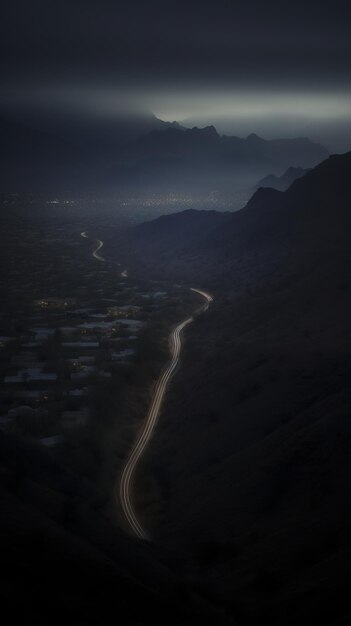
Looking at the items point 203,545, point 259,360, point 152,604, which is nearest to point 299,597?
point 152,604

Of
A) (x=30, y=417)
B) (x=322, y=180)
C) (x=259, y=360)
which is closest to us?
(x=30, y=417)

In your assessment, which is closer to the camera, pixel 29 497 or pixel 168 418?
pixel 29 497

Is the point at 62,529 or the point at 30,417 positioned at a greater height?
the point at 62,529

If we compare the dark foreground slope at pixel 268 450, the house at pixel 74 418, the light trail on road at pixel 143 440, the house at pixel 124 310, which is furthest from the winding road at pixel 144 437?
the house at pixel 124 310

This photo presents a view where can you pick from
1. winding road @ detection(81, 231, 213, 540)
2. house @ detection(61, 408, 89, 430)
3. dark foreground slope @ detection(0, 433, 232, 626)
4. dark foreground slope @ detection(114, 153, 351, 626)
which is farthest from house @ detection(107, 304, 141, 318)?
dark foreground slope @ detection(0, 433, 232, 626)

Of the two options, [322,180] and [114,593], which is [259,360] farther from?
[322,180]

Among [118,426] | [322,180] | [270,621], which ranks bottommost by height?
[118,426]
